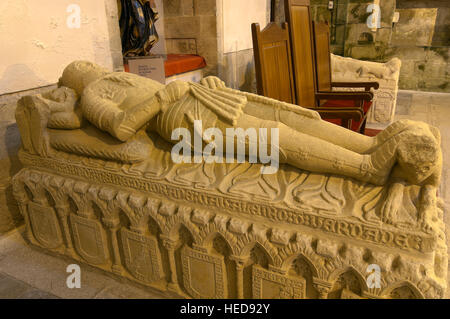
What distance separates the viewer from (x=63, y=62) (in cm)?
256

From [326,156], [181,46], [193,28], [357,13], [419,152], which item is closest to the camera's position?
[419,152]

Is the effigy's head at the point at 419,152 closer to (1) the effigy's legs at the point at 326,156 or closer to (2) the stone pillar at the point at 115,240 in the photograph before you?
(1) the effigy's legs at the point at 326,156

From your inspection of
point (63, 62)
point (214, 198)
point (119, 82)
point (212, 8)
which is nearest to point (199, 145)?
point (214, 198)

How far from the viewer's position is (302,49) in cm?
306

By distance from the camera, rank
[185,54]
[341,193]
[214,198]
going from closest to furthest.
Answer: [341,193], [214,198], [185,54]

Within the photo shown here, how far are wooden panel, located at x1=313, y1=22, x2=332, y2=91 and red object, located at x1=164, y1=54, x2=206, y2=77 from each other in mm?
1477

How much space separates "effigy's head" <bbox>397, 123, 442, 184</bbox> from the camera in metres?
1.24

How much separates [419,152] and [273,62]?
162 cm

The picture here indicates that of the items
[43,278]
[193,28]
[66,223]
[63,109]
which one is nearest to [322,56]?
[193,28]

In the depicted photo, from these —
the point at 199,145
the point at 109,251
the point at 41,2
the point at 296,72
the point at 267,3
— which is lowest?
the point at 109,251

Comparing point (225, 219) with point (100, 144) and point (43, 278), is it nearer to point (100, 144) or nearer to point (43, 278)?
point (100, 144)

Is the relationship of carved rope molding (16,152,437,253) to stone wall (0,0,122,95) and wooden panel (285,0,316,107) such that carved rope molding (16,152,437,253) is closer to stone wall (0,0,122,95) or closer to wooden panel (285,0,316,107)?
stone wall (0,0,122,95)

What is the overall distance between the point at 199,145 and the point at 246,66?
11.9ft

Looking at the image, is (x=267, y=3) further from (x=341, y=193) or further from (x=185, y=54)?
(x=341, y=193)
